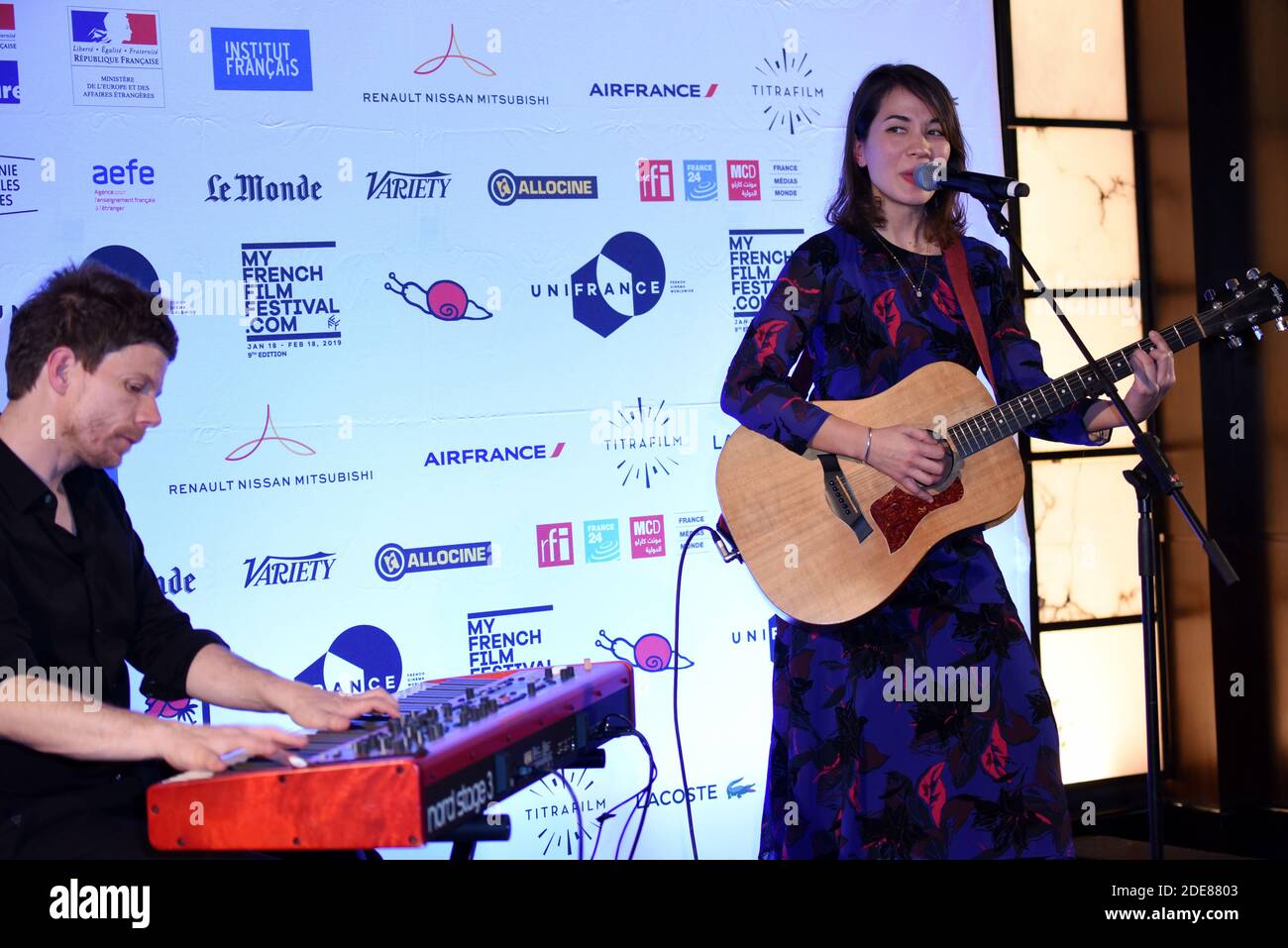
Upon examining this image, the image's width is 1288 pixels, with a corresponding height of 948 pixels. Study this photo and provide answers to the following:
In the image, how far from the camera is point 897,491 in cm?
242

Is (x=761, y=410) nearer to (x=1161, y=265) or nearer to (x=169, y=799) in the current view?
(x=169, y=799)

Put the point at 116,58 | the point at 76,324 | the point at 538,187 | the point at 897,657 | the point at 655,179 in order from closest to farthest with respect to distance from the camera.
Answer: the point at 76,324 < the point at 897,657 < the point at 116,58 < the point at 538,187 < the point at 655,179

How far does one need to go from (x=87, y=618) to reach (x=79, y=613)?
0.02 m

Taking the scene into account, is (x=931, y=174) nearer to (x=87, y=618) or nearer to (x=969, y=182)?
(x=969, y=182)

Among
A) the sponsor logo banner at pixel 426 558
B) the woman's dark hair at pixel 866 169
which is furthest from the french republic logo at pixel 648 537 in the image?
the woman's dark hair at pixel 866 169

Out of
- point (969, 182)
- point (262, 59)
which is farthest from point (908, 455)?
point (262, 59)

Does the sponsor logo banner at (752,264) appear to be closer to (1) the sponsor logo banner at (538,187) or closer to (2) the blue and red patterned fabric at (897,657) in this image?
(1) the sponsor logo banner at (538,187)

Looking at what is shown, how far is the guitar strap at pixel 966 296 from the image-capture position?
2455mm

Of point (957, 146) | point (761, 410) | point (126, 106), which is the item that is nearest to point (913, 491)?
point (761, 410)

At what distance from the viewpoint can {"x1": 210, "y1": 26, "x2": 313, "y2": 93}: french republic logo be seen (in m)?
2.95

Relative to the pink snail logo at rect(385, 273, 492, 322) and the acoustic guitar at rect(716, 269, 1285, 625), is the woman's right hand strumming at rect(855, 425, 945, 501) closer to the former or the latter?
the acoustic guitar at rect(716, 269, 1285, 625)

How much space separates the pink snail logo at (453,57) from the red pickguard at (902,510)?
5.59 feet
